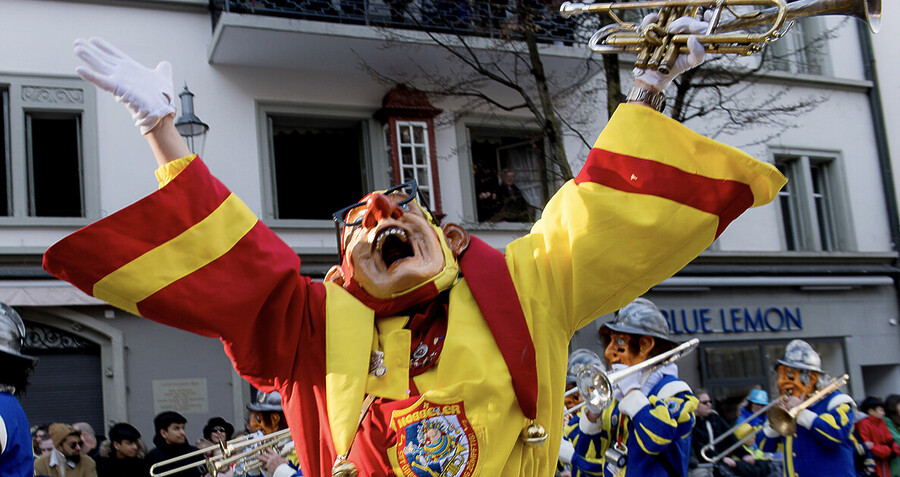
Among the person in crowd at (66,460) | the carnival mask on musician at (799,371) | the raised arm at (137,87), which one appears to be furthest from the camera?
the carnival mask on musician at (799,371)

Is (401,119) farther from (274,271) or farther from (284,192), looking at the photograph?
(274,271)

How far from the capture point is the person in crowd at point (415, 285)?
3.37 metres

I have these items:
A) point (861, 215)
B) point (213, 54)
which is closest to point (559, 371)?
point (213, 54)

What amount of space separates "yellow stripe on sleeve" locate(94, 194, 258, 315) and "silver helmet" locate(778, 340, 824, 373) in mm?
6376

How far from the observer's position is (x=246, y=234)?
3535mm

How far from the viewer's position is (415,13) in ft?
42.1

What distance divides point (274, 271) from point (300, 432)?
25.0 inches

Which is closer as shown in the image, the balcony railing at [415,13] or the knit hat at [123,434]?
the knit hat at [123,434]

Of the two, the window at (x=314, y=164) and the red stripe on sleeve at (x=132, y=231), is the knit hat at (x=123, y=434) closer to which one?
the red stripe on sleeve at (x=132, y=231)

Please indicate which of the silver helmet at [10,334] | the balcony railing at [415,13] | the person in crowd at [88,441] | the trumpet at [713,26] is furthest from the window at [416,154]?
the trumpet at [713,26]

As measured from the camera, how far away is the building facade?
1107 cm

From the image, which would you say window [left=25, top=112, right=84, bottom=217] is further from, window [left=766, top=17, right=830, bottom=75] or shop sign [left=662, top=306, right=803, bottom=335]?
window [left=766, top=17, right=830, bottom=75]

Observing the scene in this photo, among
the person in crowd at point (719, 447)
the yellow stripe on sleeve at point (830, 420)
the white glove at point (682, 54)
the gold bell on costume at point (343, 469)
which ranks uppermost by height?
the white glove at point (682, 54)

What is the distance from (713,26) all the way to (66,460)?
6217mm
